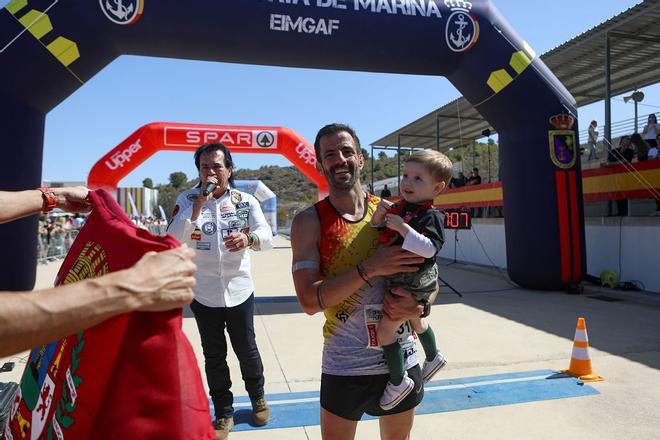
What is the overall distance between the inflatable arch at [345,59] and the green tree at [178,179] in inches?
3667

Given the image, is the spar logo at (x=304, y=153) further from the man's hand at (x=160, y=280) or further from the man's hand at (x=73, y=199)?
the man's hand at (x=160, y=280)

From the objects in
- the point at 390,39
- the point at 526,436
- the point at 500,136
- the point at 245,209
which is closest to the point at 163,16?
the point at 390,39

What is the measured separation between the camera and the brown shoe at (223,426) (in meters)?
3.31

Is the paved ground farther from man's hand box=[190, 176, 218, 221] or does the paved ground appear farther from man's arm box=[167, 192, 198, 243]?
man's hand box=[190, 176, 218, 221]

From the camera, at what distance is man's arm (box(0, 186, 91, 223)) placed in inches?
69.6

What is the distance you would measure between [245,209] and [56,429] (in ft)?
8.70

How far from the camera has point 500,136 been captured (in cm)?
895

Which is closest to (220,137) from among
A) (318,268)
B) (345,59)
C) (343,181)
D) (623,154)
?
(345,59)

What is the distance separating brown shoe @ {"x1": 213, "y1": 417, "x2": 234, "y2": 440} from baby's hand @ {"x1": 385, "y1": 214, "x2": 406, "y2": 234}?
2.22 metres

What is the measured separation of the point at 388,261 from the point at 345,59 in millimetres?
6297

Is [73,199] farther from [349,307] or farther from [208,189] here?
[208,189]

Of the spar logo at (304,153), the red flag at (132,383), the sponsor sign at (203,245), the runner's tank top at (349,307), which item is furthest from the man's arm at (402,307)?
the spar logo at (304,153)

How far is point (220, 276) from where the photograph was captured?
3465mm

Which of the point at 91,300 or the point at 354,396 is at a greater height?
the point at 91,300
